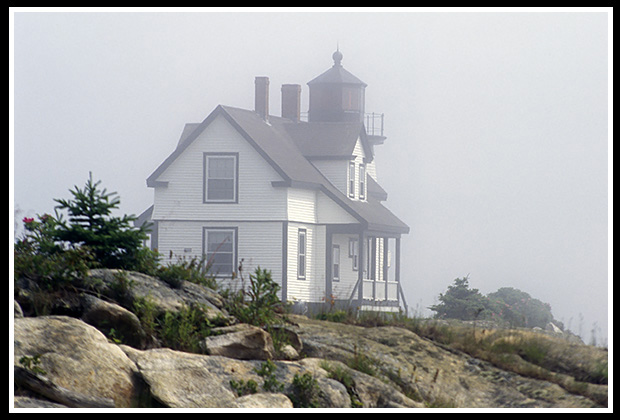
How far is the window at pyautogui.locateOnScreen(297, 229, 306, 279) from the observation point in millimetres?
31672

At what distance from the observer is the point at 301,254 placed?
31859 millimetres

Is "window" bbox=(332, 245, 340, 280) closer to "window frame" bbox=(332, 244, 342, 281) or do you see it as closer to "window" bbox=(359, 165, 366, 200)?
"window frame" bbox=(332, 244, 342, 281)

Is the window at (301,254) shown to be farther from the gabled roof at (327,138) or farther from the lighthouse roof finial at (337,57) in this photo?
the lighthouse roof finial at (337,57)

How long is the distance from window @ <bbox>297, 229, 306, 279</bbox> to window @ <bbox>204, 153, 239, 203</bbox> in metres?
2.72

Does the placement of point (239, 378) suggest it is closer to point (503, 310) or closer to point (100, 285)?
point (100, 285)

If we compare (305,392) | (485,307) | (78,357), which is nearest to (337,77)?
(485,307)

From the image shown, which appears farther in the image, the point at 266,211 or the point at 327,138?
the point at 327,138

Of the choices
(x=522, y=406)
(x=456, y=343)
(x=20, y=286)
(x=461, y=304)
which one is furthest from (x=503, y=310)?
(x=20, y=286)

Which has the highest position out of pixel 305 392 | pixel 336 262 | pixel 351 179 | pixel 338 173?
pixel 338 173

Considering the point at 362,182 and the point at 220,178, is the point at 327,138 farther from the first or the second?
the point at 220,178

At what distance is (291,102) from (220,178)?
24.5 ft

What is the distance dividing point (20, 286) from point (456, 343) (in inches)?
215

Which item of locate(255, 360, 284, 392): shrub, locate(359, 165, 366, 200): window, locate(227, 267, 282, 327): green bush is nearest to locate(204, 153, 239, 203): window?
locate(359, 165, 366, 200): window

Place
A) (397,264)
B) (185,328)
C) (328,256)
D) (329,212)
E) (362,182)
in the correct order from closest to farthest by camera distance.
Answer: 1. (185,328)
2. (328,256)
3. (329,212)
4. (397,264)
5. (362,182)
